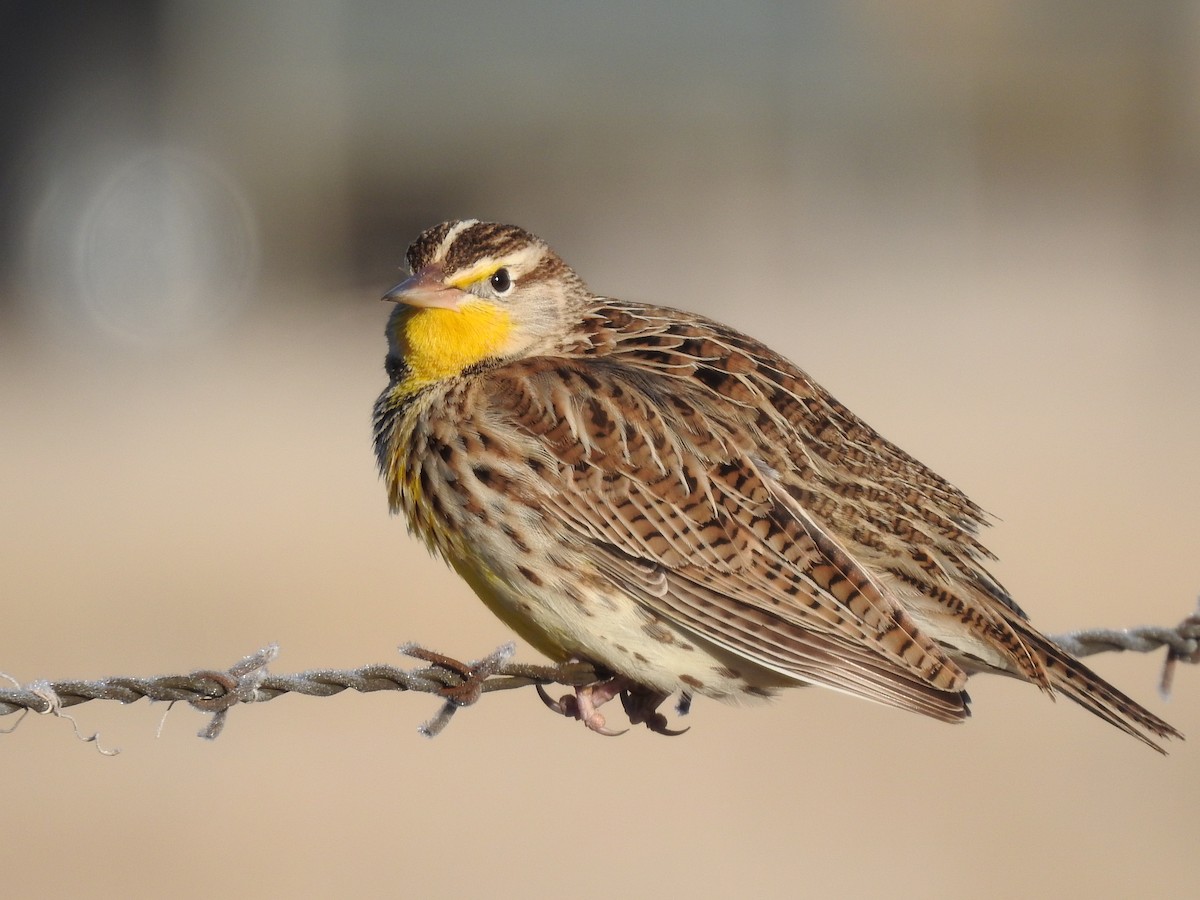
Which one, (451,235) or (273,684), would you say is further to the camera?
(451,235)

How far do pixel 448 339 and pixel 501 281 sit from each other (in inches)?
9.4

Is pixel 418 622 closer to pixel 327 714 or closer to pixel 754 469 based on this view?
pixel 327 714

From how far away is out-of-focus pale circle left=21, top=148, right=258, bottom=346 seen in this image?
65.4 ft

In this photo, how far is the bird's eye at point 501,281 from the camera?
16.3ft

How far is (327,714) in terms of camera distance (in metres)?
10.8

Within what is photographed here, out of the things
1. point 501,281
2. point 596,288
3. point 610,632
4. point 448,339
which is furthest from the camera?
point 596,288

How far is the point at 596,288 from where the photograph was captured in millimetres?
19297

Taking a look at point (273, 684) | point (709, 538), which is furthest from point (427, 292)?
point (273, 684)

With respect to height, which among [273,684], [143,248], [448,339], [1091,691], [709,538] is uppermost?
[448,339]

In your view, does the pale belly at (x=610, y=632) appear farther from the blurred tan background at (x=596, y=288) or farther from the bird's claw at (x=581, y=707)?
the blurred tan background at (x=596, y=288)

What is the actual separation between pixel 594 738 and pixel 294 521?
13.9ft

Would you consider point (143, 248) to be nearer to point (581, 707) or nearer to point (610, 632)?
point (581, 707)

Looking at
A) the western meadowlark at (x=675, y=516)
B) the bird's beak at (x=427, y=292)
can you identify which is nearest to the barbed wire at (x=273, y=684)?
the western meadowlark at (x=675, y=516)

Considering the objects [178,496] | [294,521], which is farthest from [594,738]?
[178,496]
